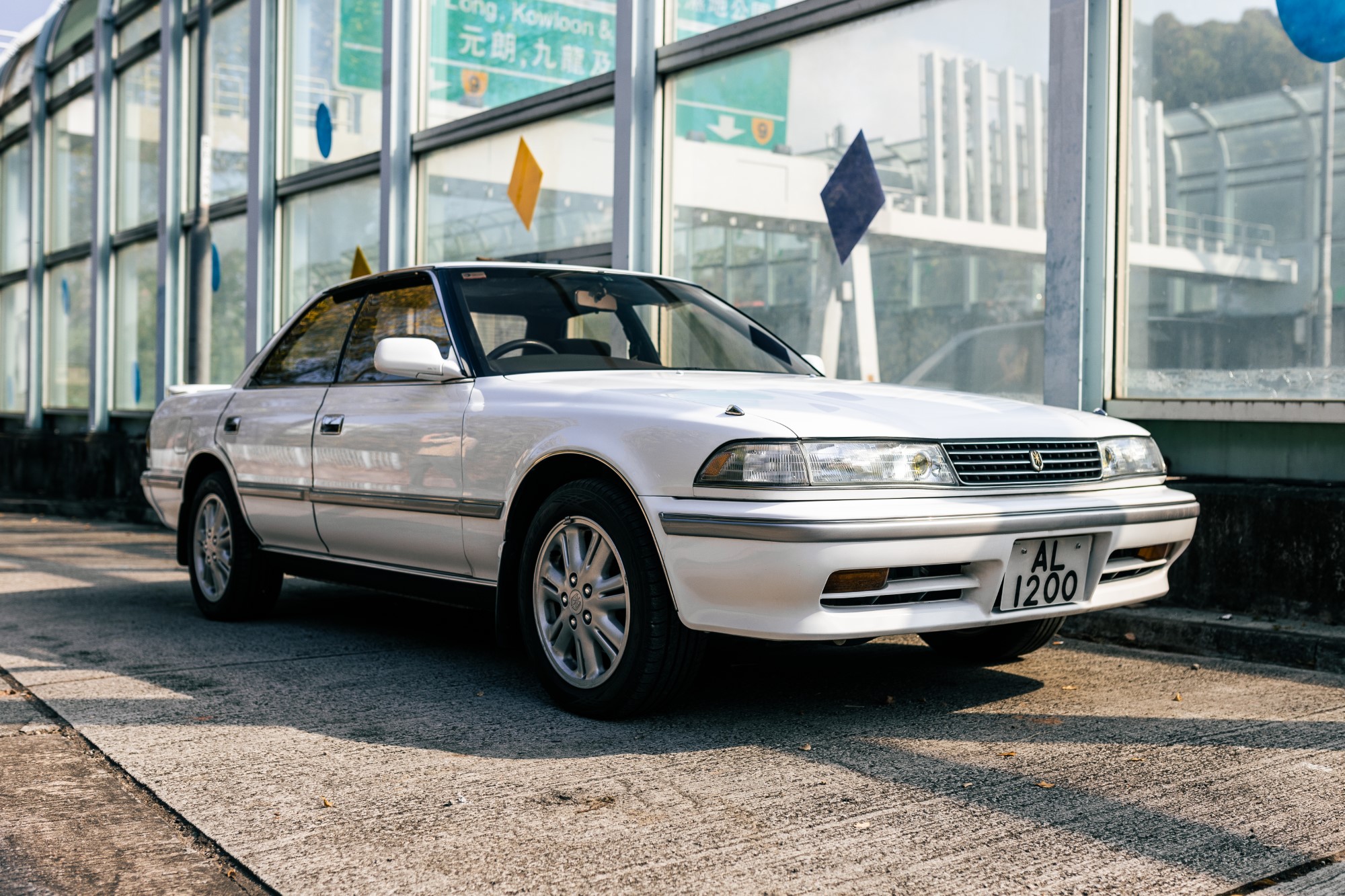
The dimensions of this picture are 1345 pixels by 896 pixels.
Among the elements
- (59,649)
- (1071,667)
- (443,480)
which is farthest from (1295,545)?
(59,649)

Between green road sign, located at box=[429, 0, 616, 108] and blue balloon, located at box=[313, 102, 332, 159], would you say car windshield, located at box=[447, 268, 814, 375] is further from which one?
blue balloon, located at box=[313, 102, 332, 159]

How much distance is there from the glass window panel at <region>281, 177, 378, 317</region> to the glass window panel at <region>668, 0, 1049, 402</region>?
4.62 metres

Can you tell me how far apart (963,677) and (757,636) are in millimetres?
1416

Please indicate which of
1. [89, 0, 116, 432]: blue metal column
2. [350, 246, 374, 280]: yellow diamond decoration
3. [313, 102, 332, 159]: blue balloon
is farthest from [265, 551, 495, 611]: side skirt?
[89, 0, 116, 432]: blue metal column

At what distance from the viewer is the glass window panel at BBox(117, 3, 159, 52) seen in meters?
17.8

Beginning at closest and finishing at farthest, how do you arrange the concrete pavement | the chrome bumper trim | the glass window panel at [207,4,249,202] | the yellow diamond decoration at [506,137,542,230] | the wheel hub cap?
the concrete pavement → the chrome bumper trim → the wheel hub cap → the yellow diamond decoration at [506,137,542,230] → the glass window panel at [207,4,249,202]

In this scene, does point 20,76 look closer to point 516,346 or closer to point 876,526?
point 516,346

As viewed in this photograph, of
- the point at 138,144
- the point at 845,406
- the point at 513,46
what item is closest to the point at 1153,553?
the point at 845,406

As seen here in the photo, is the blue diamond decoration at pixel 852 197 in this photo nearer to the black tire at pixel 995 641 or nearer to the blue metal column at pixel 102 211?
the black tire at pixel 995 641

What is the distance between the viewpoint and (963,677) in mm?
4711

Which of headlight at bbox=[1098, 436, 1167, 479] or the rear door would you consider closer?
headlight at bbox=[1098, 436, 1167, 479]

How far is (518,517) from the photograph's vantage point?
4.34 m

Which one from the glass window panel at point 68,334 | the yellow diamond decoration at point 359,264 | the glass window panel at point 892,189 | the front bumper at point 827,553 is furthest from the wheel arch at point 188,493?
the glass window panel at point 68,334

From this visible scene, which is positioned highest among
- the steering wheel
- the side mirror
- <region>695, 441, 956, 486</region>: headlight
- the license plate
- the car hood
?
the steering wheel
